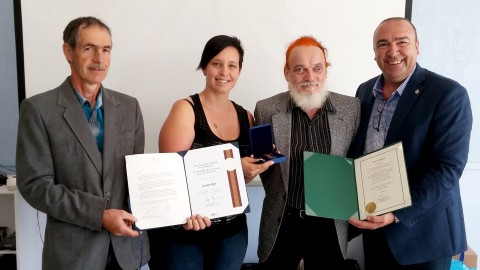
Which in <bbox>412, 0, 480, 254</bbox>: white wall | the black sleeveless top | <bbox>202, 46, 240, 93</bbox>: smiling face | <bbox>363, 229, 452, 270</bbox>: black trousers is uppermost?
<bbox>412, 0, 480, 254</bbox>: white wall

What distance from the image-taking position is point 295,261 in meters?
1.84

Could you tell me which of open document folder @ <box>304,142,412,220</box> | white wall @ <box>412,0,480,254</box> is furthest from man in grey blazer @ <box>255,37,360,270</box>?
white wall @ <box>412,0,480,254</box>

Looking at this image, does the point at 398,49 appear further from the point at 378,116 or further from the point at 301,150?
the point at 301,150

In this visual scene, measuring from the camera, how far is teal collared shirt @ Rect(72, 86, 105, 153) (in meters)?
1.48

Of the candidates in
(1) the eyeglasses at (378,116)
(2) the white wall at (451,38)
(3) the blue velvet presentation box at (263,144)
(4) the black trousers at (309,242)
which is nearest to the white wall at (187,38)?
(2) the white wall at (451,38)

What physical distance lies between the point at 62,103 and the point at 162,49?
4.11 feet

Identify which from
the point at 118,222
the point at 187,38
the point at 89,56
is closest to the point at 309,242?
the point at 118,222

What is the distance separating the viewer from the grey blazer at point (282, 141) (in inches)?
70.4

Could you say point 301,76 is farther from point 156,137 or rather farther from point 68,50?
point 156,137

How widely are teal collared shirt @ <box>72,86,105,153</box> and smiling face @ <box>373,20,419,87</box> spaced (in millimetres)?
1377

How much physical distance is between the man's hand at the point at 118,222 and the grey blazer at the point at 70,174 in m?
0.03

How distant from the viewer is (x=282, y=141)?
1.81 m

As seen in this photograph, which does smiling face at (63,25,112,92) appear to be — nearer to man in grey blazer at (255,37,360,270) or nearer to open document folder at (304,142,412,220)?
man in grey blazer at (255,37,360,270)

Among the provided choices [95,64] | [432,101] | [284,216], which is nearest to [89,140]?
[95,64]
